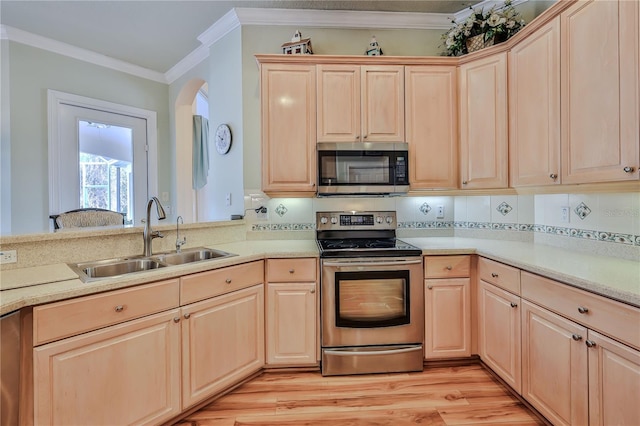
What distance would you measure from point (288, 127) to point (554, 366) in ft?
7.26

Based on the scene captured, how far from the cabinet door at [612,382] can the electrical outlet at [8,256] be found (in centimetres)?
279

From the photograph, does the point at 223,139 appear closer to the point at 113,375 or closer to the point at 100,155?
the point at 100,155

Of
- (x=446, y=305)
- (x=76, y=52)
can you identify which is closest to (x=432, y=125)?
(x=446, y=305)

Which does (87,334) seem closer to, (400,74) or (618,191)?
(400,74)

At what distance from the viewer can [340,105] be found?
232cm

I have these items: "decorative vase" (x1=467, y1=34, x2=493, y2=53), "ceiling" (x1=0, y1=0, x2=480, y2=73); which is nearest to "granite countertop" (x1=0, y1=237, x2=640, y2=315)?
"decorative vase" (x1=467, y1=34, x2=493, y2=53)

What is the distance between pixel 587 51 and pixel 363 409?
2.35m

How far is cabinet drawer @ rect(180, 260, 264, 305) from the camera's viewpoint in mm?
1604

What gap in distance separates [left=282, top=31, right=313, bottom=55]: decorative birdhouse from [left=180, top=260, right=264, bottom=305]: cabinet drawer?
174 cm

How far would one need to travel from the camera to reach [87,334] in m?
A: 1.26

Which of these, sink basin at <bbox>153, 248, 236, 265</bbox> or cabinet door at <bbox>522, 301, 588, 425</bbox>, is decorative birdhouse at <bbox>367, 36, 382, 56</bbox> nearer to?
sink basin at <bbox>153, 248, 236, 265</bbox>

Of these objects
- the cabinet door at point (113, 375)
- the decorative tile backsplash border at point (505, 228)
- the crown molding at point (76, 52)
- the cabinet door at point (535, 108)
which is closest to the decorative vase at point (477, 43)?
the cabinet door at point (535, 108)

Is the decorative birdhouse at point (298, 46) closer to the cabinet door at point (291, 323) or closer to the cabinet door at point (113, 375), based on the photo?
the cabinet door at point (291, 323)

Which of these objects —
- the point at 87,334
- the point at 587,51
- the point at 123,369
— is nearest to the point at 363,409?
the point at 123,369
